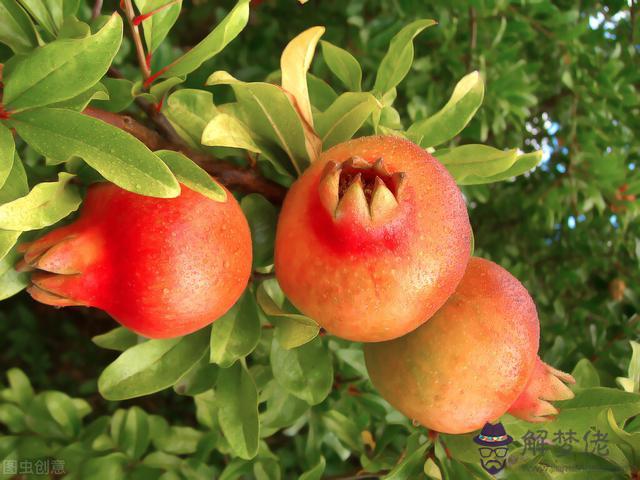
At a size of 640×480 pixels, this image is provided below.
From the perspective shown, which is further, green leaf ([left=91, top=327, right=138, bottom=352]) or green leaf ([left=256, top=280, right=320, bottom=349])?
green leaf ([left=91, top=327, right=138, bottom=352])

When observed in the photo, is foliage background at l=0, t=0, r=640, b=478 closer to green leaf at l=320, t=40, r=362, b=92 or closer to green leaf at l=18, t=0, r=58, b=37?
green leaf at l=320, t=40, r=362, b=92

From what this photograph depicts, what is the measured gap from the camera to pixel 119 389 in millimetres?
753

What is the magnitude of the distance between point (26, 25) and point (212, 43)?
18cm

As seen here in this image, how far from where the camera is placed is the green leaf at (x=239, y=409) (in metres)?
0.77

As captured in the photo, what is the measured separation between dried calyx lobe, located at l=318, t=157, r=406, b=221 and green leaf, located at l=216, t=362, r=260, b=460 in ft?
1.09

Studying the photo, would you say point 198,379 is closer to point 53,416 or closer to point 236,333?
point 236,333

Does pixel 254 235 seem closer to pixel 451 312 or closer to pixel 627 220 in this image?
pixel 451 312

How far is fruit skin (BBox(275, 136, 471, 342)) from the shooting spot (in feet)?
1.87

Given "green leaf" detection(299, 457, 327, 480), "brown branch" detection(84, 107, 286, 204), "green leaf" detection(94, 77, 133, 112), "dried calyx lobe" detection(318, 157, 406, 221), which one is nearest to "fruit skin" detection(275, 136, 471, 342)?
"dried calyx lobe" detection(318, 157, 406, 221)

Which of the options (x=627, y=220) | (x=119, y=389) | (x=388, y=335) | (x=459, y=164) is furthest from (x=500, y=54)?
(x=119, y=389)

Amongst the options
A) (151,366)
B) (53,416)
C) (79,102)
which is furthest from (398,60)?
(53,416)

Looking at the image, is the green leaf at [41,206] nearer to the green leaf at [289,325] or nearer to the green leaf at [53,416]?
the green leaf at [289,325]

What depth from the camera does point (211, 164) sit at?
0.72 m

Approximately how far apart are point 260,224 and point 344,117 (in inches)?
6.4
